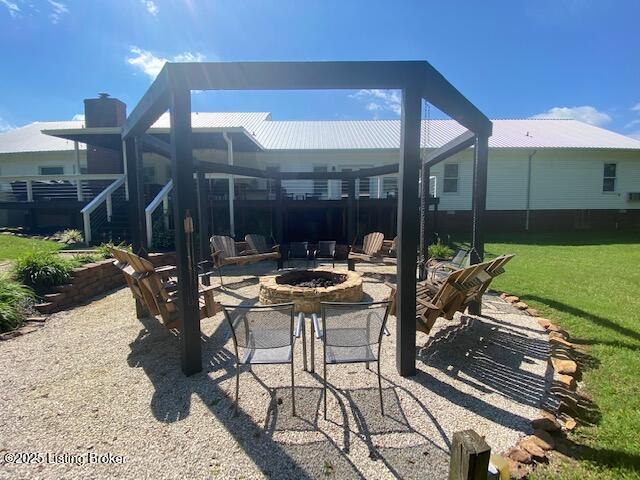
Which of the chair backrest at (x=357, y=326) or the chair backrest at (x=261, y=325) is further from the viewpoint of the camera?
the chair backrest at (x=357, y=326)

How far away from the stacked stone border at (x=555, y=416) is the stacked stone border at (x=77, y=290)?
5.68 metres

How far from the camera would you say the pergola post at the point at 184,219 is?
313 cm

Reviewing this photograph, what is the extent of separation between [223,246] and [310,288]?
10.6 feet

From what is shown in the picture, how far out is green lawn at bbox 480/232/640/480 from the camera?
221cm

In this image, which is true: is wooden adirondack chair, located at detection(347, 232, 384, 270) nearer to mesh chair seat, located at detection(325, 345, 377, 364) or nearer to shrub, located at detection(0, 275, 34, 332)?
mesh chair seat, located at detection(325, 345, 377, 364)

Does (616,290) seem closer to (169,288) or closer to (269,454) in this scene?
(269,454)

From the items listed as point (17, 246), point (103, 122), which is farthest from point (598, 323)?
point (103, 122)

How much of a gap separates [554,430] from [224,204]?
36.2ft

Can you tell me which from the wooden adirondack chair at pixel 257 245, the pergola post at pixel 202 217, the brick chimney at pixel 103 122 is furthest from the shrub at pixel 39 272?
the brick chimney at pixel 103 122

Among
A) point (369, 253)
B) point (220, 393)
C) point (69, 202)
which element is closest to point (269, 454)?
point (220, 393)

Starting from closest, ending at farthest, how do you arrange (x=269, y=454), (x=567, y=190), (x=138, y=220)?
(x=269, y=454) < (x=138, y=220) < (x=567, y=190)

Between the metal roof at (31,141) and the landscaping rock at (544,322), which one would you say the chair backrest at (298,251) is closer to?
the landscaping rock at (544,322)

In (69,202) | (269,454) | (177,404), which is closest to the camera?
(269,454)

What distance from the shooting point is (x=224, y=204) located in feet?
39.1
